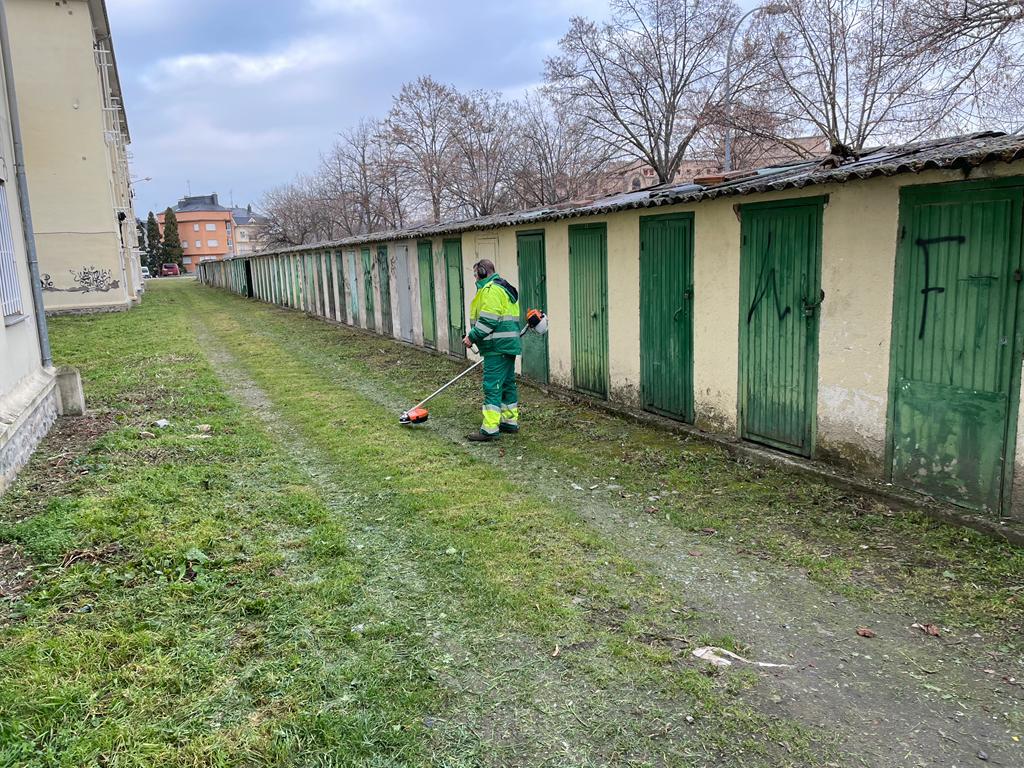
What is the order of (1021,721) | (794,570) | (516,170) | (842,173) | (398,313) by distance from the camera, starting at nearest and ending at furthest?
(1021,721) < (794,570) < (842,173) < (398,313) < (516,170)

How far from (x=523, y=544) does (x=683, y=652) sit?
1.50 m

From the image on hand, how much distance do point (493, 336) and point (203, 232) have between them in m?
117

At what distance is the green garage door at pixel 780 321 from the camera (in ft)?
19.5

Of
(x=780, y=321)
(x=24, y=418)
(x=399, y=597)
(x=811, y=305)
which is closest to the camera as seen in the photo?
(x=399, y=597)

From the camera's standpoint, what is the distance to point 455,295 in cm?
1333

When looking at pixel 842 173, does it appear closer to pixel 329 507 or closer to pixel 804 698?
pixel 804 698

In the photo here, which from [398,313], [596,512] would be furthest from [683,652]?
[398,313]

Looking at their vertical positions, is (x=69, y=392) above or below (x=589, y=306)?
below

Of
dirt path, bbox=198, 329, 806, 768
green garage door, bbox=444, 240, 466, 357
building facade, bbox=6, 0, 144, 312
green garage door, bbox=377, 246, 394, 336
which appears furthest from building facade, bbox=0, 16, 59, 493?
building facade, bbox=6, 0, 144, 312

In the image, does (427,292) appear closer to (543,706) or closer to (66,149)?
(543,706)

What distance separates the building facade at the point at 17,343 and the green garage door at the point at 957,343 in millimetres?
7004

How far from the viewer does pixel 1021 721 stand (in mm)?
2918

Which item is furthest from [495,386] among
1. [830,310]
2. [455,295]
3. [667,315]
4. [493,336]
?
[455,295]

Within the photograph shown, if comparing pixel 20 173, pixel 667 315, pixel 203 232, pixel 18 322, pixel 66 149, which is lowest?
pixel 667 315
